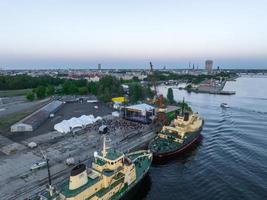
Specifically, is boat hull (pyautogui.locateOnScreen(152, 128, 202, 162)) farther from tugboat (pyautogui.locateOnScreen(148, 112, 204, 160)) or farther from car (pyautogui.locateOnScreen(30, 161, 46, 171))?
car (pyautogui.locateOnScreen(30, 161, 46, 171))

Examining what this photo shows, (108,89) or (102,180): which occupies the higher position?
(108,89)

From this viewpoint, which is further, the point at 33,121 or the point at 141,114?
the point at 141,114

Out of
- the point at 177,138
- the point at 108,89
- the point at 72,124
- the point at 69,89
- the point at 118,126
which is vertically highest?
the point at 108,89

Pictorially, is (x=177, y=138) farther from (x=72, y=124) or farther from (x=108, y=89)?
(x=108, y=89)

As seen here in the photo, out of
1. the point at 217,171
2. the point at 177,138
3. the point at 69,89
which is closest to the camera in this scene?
the point at 217,171

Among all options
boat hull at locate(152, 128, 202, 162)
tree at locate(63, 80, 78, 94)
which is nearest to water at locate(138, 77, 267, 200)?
boat hull at locate(152, 128, 202, 162)

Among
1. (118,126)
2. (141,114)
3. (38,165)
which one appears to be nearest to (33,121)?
(118,126)

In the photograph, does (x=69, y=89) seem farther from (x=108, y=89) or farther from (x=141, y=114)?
(x=141, y=114)

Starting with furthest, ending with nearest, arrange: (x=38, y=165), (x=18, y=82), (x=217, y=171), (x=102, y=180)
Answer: (x=18, y=82)
(x=217, y=171)
(x=38, y=165)
(x=102, y=180)
